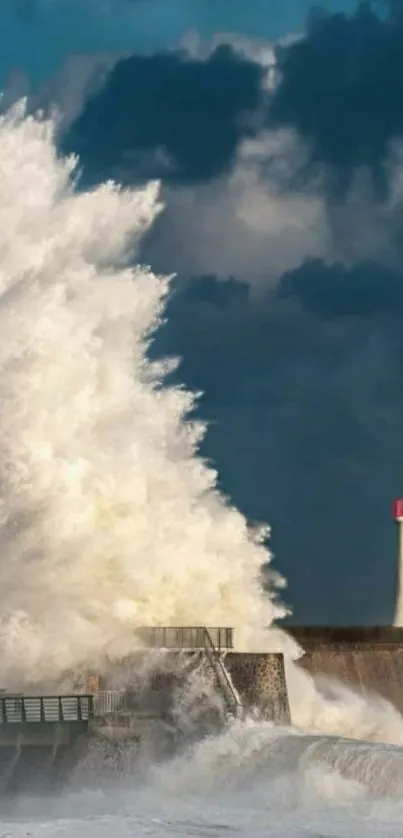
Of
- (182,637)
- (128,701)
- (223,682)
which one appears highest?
(182,637)

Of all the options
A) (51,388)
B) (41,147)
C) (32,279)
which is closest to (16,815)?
(51,388)

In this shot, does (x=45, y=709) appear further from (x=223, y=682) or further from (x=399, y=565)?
(x=399, y=565)

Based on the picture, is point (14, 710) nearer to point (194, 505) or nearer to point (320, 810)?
point (320, 810)

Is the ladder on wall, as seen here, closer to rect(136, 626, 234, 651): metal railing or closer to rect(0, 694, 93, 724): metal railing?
rect(136, 626, 234, 651): metal railing

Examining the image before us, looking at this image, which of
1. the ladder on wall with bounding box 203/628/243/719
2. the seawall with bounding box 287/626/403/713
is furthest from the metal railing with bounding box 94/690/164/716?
the seawall with bounding box 287/626/403/713

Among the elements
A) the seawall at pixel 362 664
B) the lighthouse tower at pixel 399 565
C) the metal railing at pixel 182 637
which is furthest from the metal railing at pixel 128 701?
the lighthouse tower at pixel 399 565

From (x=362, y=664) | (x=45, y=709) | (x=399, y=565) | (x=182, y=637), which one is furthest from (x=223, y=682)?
(x=399, y=565)
